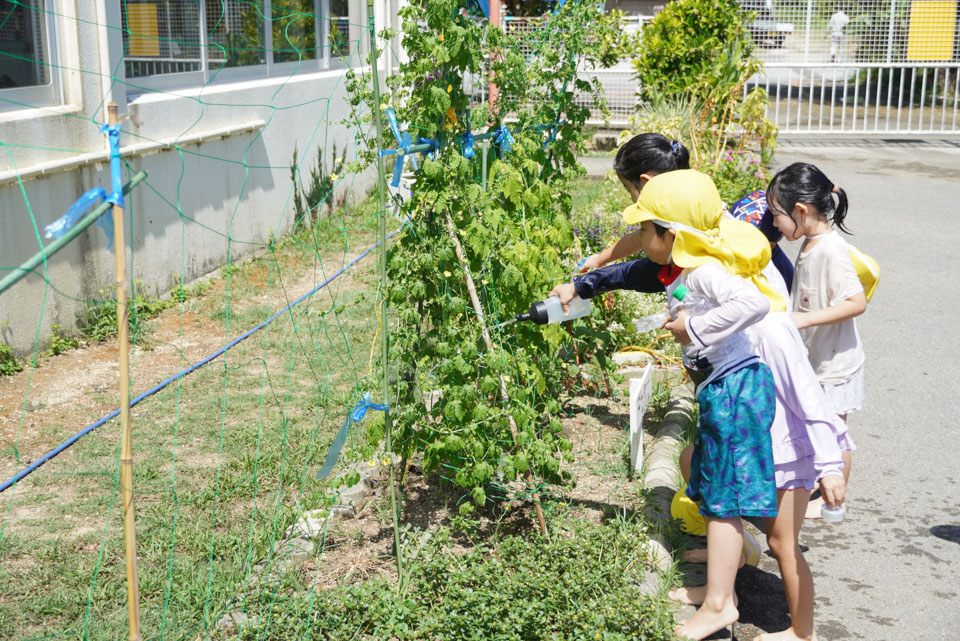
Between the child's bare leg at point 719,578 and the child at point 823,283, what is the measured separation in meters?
0.89

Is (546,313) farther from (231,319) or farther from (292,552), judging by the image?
(231,319)

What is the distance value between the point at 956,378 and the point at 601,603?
3.80 meters

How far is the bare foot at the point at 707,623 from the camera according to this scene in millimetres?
2861

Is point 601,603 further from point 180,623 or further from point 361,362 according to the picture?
point 361,362

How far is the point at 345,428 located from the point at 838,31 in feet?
58.7

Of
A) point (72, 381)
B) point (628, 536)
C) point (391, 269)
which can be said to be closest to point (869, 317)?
point (628, 536)

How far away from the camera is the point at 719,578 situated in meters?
2.85

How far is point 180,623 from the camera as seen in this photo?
2.93 m

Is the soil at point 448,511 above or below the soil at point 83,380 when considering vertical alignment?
below

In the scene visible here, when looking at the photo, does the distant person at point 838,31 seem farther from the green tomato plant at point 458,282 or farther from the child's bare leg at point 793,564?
the child's bare leg at point 793,564

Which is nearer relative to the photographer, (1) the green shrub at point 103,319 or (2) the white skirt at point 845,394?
(2) the white skirt at point 845,394

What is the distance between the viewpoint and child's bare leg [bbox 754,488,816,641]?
2885 mm

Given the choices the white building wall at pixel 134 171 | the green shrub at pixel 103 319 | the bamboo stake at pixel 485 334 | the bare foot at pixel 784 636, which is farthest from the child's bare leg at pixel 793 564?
the green shrub at pixel 103 319

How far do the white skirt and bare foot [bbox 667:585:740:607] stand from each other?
97 cm
